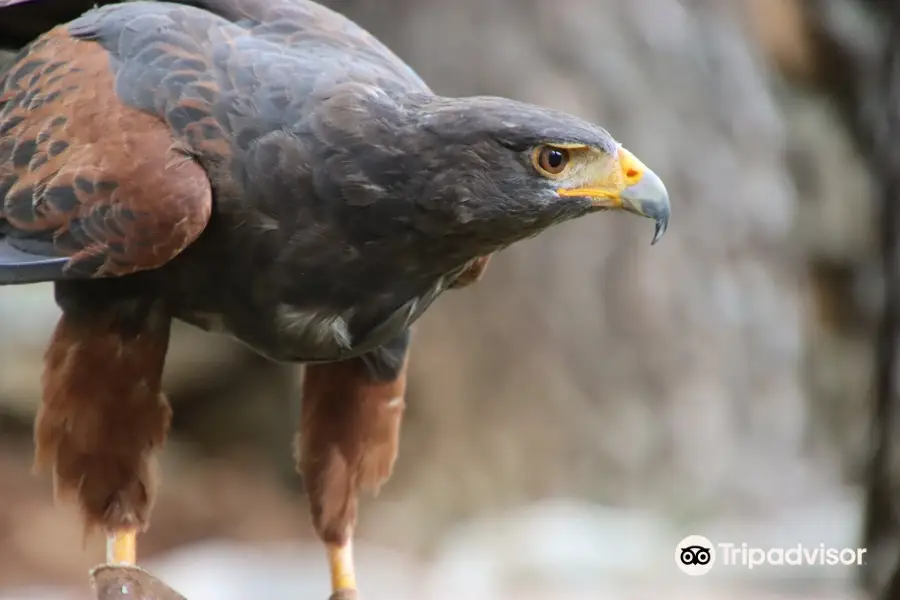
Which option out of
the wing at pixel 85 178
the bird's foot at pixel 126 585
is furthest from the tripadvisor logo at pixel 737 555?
the wing at pixel 85 178

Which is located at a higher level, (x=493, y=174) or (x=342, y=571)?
A: (x=493, y=174)

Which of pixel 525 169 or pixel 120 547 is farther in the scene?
pixel 120 547

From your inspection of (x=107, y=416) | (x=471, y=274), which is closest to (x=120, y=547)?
(x=107, y=416)

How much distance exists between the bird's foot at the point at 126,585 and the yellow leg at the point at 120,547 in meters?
0.02

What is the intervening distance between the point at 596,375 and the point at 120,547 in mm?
3321

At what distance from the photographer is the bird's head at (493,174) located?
2.05 meters

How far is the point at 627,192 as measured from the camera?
208 cm

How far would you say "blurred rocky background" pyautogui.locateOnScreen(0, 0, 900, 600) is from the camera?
5.41m

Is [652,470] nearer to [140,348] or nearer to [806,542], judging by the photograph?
[806,542]

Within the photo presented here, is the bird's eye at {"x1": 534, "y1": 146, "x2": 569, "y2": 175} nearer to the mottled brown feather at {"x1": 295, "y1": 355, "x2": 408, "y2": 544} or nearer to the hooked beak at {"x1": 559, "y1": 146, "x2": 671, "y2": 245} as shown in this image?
the hooked beak at {"x1": 559, "y1": 146, "x2": 671, "y2": 245}

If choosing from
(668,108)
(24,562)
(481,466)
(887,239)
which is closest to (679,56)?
(668,108)

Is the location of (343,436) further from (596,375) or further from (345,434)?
(596,375)

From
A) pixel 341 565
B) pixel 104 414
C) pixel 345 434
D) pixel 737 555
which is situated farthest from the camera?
pixel 737 555

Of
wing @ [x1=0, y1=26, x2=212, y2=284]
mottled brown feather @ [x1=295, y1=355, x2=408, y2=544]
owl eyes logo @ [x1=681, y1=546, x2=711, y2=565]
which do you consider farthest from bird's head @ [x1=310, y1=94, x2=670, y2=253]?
owl eyes logo @ [x1=681, y1=546, x2=711, y2=565]
